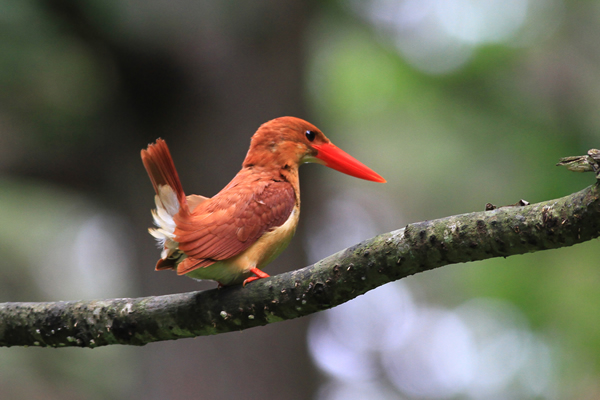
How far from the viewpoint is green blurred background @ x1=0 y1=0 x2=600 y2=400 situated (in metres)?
4.84

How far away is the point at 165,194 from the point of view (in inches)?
87.8

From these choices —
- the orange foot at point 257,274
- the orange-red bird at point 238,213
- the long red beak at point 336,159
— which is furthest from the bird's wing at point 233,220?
the long red beak at point 336,159

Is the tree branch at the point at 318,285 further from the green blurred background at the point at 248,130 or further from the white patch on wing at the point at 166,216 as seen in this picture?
the green blurred background at the point at 248,130

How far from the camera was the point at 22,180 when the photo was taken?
17.8ft

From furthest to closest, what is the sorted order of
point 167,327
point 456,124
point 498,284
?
1. point 456,124
2. point 498,284
3. point 167,327

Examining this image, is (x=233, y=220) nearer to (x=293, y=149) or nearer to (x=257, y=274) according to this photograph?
(x=257, y=274)

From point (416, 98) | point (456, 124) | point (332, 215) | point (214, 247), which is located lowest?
point (214, 247)

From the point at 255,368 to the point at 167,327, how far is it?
8.63ft

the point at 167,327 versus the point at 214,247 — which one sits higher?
the point at 214,247

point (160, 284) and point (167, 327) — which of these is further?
point (160, 284)

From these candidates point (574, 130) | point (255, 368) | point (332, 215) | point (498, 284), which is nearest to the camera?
point (255, 368)

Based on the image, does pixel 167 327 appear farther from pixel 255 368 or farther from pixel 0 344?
pixel 255 368

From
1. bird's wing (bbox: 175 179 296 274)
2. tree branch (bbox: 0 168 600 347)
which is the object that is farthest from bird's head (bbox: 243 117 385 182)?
tree branch (bbox: 0 168 600 347)

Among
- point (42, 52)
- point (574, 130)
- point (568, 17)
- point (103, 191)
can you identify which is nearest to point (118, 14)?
point (42, 52)
